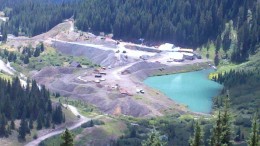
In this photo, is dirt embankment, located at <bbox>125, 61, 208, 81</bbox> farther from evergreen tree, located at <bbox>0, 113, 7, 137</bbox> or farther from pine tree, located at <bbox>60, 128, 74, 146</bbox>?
pine tree, located at <bbox>60, 128, 74, 146</bbox>

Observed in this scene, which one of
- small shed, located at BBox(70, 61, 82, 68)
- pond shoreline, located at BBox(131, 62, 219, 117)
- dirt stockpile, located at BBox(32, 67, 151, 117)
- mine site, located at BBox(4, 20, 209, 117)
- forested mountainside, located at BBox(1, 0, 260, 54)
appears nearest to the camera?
dirt stockpile, located at BBox(32, 67, 151, 117)

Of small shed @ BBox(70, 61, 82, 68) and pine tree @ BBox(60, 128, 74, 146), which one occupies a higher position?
pine tree @ BBox(60, 128, 74, 146)

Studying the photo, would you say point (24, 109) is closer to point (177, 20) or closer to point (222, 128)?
point (222, 128)

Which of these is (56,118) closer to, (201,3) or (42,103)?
(42,103)

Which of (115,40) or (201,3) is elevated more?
(201,3)

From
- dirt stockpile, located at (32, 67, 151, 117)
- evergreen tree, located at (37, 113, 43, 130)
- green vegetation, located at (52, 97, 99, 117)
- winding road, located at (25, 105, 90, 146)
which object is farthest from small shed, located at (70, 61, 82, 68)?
evergreen tree, located at (37, 113, 43, 130)

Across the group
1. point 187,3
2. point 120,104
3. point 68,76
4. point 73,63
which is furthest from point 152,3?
point 120,104

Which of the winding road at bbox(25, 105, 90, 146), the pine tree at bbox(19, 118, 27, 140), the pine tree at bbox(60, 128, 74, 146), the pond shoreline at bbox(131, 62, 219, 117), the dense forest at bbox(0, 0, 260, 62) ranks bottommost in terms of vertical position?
the winding road at bbox(25, 105, 90, 146)
